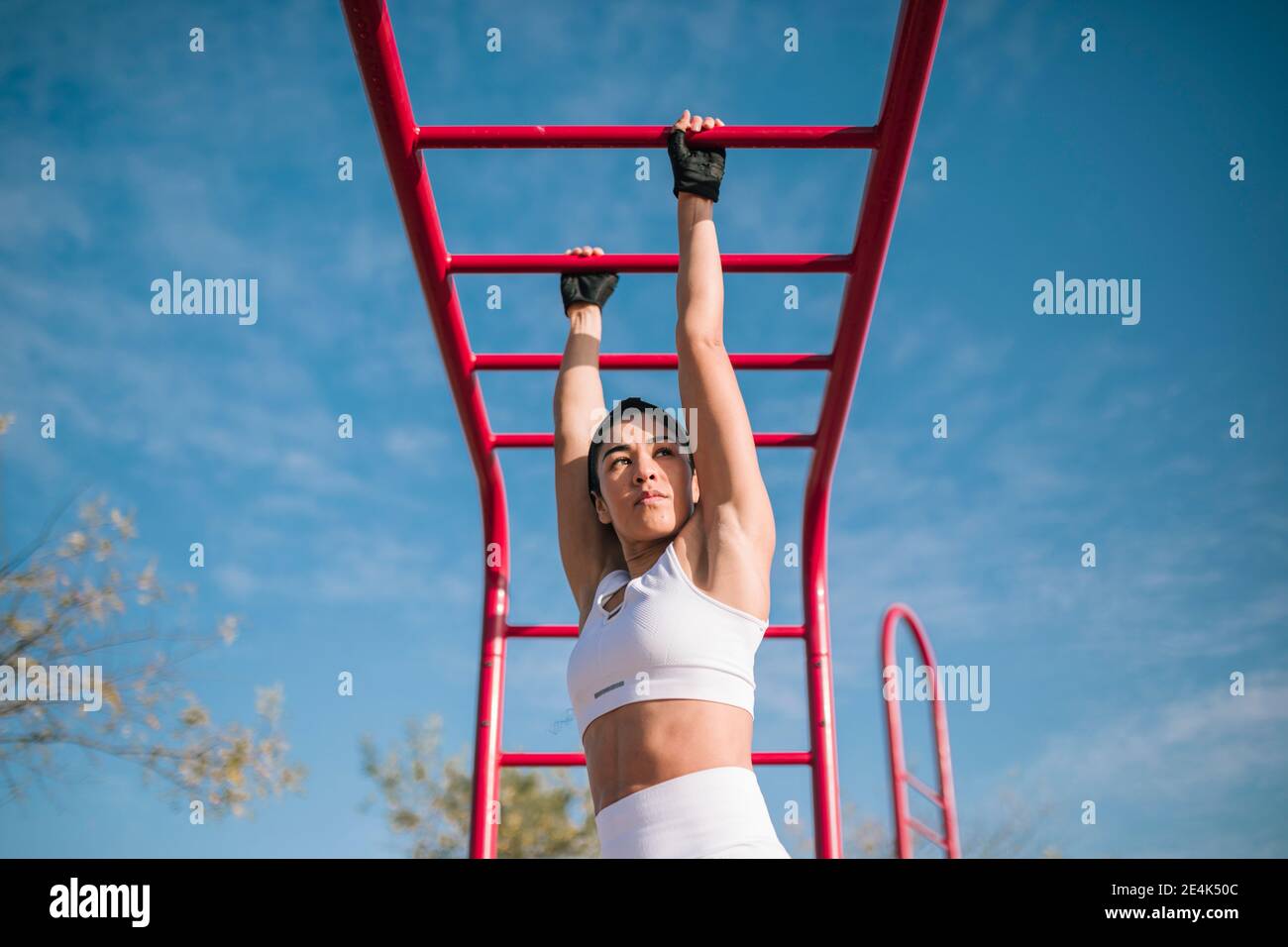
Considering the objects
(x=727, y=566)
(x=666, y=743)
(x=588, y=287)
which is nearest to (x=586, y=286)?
(x=588, y=287)

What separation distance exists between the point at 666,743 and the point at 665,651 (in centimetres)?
13

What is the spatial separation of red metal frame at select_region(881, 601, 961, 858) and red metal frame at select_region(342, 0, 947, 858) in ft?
3.44

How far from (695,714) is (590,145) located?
1.19 m

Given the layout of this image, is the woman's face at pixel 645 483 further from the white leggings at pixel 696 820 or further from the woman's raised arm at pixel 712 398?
the white leggings at pixel 696 820

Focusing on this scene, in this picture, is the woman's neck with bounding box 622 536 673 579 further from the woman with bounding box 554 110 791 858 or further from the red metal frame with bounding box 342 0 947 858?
the red metal frame with bounding box 342 0 947 858

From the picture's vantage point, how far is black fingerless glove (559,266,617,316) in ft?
8.01

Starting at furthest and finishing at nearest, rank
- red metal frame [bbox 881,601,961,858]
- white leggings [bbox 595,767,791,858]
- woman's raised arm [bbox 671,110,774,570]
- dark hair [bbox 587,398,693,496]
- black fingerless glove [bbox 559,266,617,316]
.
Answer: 1. red metal frame [bbox 881,601,961,858]
2. black fingerless glove [bbox 559,266,617,316]
3. dark hair [bbox 587,398,693,496]
4. woman's raised arm [bbox 671,110,774,570]
5. white leggings [bbox 595,767,791,858]

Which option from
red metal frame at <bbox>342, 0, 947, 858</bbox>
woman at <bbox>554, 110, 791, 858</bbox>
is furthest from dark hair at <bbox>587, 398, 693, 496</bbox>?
red metal frame at <bbox>342, 0, 947, 858</bbox>

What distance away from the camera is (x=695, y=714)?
1.56 m
